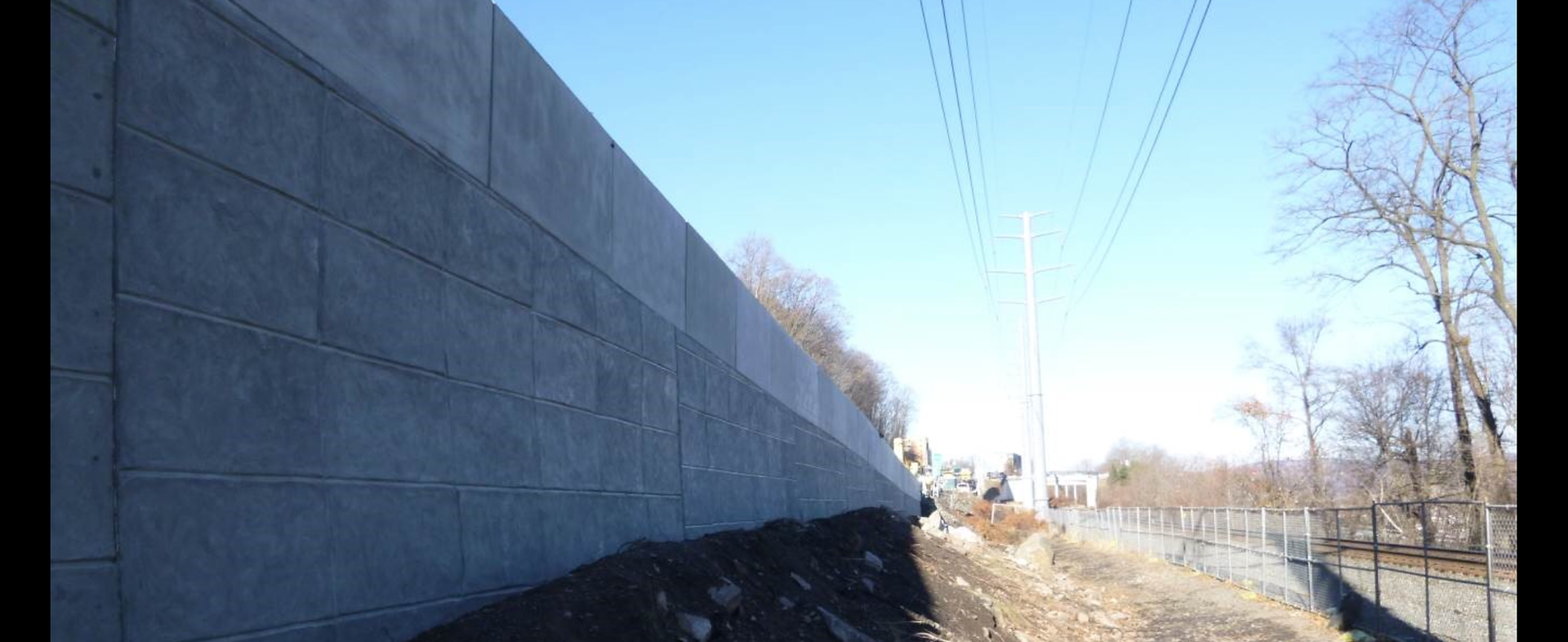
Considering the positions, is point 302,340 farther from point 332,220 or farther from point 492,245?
point 492,245

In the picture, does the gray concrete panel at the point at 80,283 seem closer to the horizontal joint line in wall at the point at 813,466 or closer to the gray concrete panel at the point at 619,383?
the gray concrete panel at the point at 619,383

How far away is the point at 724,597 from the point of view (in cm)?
823

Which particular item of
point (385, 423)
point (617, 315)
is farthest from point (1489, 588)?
point (385, 423)

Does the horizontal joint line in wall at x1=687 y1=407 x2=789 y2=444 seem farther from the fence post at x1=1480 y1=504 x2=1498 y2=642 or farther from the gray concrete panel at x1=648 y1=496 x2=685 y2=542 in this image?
the fence post at x1=1480 y1=504 x2=1498 y2=642

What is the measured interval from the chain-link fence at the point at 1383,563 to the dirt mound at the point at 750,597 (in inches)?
197

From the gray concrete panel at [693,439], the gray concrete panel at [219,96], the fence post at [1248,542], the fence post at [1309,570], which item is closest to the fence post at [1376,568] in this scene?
the fence post at [1309,570]

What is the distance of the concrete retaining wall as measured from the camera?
3.43 m

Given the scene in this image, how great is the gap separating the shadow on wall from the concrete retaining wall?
0.23 metres

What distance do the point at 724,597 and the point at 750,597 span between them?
0.85m

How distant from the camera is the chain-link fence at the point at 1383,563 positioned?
500 inches

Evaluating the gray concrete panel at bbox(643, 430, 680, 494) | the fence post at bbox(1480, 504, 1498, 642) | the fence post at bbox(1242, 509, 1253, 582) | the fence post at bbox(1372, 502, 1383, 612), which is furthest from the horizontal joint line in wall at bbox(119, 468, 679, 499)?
the fence post at bbox(1242, 509, 1253, 582)

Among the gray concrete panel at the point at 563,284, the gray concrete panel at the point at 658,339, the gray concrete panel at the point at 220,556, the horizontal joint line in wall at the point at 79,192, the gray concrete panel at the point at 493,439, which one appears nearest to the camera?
the horizontal joint line in wall at the point at 79,192

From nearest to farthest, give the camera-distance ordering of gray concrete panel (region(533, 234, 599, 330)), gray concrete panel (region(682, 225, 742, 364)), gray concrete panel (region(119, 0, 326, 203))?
1. gray concrete panel (region(119, 0, 326, 203))
2. gray concrete panel (region(533, 234, 599, 330))
3. gray concrete panel (region(682, 225, 742, 364))
